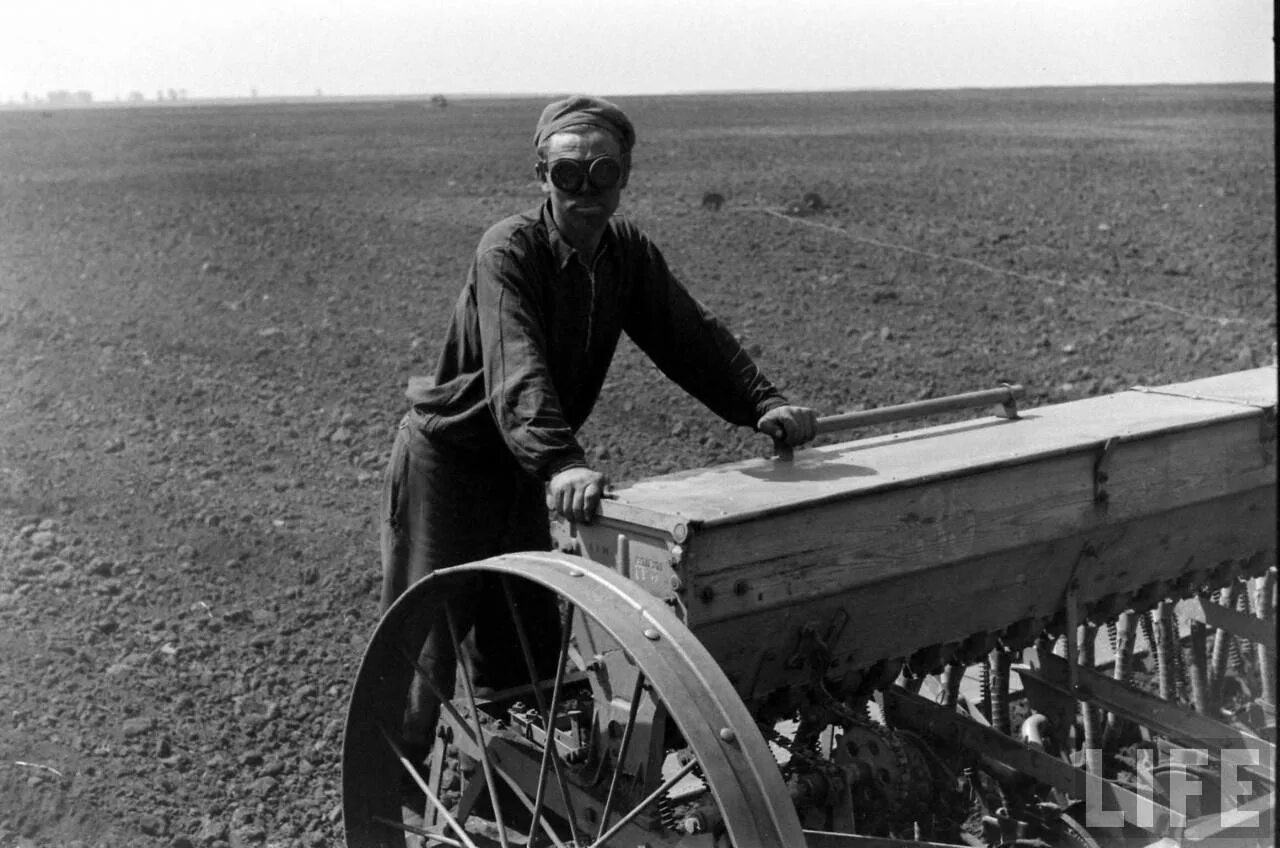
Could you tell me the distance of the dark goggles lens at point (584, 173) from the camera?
3180mm

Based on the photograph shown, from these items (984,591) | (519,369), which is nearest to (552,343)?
(519,369)

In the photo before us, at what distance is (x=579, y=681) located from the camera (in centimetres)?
350

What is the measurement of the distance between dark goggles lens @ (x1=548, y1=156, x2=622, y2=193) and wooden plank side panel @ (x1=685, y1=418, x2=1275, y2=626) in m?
0.83

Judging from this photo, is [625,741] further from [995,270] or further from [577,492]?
[995,270]

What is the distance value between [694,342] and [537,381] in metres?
0.61

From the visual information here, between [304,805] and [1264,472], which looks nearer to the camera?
[1264,472]

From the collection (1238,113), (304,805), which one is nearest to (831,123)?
(1238,113)

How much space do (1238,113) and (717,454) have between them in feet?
75.0

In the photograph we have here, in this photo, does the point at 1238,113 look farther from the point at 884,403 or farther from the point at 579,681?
the point at 579,681

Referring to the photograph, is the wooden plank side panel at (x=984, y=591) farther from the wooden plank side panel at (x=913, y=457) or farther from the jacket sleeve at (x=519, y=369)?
the jacket sleeve at (x=519, y=369)

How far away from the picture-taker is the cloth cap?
10.5 feet

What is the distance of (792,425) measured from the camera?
11.1 ft

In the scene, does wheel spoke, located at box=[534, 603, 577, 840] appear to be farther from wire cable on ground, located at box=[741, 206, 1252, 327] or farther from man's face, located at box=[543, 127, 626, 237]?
wire cable on ground, located at box=[741, 206, 1252, 327]

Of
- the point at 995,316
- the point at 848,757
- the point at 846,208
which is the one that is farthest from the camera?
the point at 846,208
